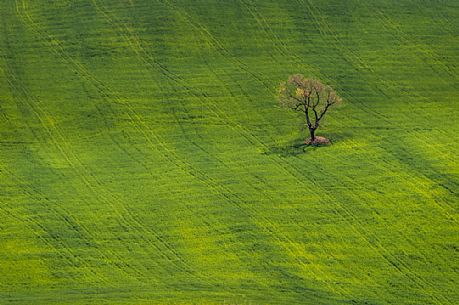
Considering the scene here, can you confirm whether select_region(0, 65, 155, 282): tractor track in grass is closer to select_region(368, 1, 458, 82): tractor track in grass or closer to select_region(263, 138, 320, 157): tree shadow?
select_region(263, 138, 320, 157): tree shadow

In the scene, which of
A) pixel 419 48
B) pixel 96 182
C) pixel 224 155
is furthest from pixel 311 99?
pixel 419 48

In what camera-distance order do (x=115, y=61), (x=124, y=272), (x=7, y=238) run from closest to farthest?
1. (x=124, y=272)
2. (x=7, y=238)
3. (x=115, y=61)

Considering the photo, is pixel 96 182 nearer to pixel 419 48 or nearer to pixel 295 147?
pixel 295 147

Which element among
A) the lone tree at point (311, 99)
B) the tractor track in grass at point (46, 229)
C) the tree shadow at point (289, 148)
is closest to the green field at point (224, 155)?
the tractor track in grass at point (46, 229)

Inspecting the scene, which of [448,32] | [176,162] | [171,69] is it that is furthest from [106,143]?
[448,32]

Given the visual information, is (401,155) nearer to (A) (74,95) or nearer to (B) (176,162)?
(B) (176,162)
